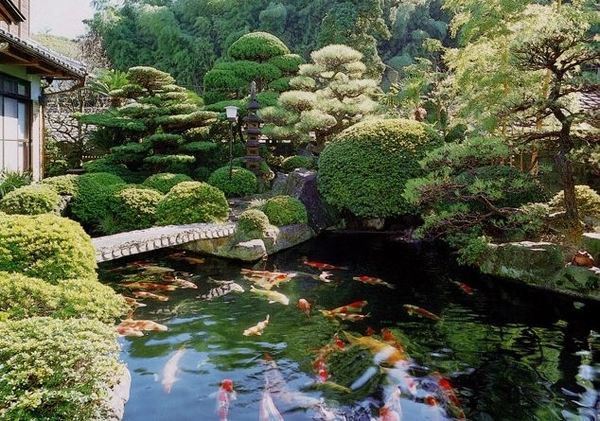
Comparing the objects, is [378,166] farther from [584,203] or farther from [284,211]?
[584,203]

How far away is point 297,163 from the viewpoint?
16125mm

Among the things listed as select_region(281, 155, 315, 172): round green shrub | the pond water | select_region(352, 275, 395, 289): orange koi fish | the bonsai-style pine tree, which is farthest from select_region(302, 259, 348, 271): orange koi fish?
select_region(281, 155, 315, 172): round green shrub

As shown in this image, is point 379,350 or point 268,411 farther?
point 379,350

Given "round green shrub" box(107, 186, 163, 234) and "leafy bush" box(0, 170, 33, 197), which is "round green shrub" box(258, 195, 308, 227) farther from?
"leafy bush" box(0, 170, 33, 197)

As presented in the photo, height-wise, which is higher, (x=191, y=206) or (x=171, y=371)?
(x=191, y=206)

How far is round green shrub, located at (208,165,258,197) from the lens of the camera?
44.5ft

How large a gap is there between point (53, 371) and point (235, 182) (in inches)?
402

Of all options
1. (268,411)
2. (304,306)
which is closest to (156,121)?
(304,306)

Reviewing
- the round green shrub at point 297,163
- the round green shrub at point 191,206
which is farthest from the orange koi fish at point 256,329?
the round green shrub at point 297,163

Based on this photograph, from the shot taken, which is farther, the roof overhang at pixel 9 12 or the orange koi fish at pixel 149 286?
the roof overhang at pixel 9 12

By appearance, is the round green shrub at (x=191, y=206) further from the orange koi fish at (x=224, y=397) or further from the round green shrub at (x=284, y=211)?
the orange koi fish at (x=224, y=397)

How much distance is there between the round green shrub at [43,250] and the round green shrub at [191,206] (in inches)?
178

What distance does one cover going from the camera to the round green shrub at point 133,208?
1099cm

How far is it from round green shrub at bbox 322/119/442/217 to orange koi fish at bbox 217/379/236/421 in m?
7.62
